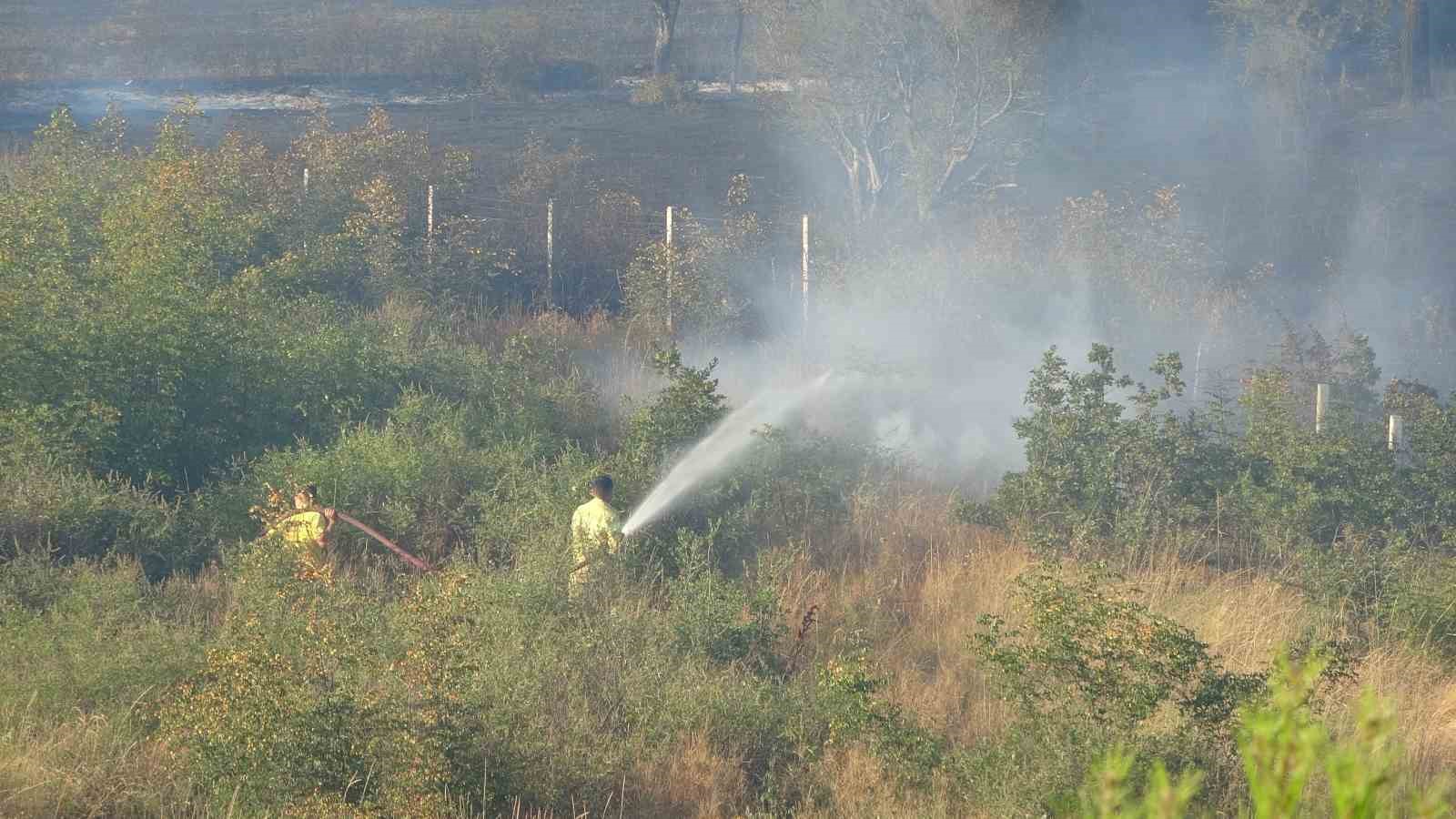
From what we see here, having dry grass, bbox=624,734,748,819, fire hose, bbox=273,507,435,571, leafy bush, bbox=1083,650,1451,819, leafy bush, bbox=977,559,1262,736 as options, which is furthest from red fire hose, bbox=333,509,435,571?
leafy bush, bbox=1083,650,1451,819

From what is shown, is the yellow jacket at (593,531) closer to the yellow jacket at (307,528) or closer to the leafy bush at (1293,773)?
the yellow jacket at (307,528)

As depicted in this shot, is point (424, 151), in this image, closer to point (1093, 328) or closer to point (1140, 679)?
point (1093, 328)

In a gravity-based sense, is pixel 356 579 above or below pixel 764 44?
below

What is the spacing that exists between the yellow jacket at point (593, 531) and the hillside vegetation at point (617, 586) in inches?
9.6

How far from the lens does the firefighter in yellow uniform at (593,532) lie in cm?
851

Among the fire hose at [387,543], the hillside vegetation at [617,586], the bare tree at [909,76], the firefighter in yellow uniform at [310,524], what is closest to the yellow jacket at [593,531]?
the hillside vegetation at [617,586]

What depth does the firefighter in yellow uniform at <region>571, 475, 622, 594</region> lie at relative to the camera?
851 centimetres

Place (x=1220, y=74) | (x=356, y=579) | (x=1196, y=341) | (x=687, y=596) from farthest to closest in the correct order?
(x=1220, y=74) → (x=1196, y=341) → (x=356, y=579) → (x=687, y=596)

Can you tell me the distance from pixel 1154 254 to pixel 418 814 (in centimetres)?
2070

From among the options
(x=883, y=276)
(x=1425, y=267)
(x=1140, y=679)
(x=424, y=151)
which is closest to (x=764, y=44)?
(x=424, y=151)

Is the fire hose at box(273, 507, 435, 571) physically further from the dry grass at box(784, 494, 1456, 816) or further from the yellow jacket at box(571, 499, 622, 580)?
the dry grass at box(784, 494, 1456, 816)

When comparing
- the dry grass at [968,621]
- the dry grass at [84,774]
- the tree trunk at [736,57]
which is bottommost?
the dry grass at [968,621]

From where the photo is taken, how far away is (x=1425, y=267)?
101 ft

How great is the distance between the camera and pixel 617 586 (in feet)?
28.3
